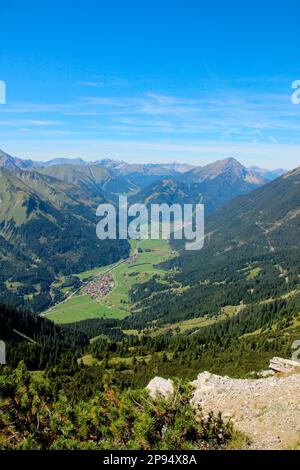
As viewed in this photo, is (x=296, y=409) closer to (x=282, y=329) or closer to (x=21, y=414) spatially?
(x=21, y=414)

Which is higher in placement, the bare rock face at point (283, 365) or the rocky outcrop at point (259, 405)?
the rocky outcrop at point (259, 405)

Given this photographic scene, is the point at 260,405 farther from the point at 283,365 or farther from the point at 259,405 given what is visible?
the point at 283,365

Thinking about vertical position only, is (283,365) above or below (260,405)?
below

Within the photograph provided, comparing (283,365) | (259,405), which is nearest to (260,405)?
(259,405)

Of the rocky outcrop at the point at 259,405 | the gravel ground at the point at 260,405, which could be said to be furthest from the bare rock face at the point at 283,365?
the rocky outcrop at the point at 259,405

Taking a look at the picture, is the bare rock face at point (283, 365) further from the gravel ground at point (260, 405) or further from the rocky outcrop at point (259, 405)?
the rocky outcrop at point (259, 405)

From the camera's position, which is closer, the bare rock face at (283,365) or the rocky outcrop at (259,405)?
the rocky outcrop at (259,405)

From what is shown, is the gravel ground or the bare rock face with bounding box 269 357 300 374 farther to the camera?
the bare rock face with bounding box 269 357 300 374

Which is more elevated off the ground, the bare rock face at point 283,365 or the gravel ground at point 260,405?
the gravel ground at point 260,405

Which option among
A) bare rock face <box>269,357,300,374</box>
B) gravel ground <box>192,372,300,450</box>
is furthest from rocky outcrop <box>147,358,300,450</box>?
bare rock face <box>269,357,300,374</box>

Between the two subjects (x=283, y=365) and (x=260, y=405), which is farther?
(x=283, y=365)

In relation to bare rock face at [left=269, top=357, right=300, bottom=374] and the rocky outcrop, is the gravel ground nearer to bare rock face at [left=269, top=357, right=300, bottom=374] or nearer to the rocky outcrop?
the rocky outcrop

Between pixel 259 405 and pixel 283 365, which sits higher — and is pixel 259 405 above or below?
above

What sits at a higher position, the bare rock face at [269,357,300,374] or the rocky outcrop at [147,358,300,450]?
the rocky outcrop at [147,358,300,450]
